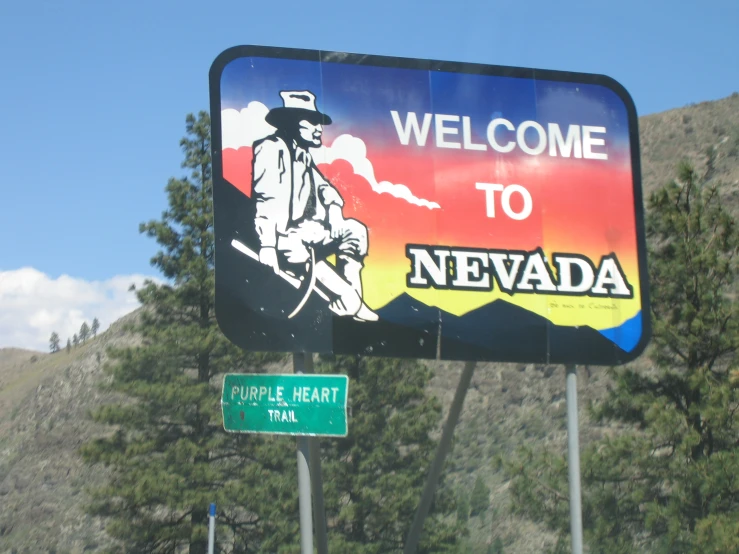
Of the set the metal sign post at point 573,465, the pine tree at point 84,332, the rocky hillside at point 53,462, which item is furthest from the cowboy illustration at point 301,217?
the pine tree at point 84,332

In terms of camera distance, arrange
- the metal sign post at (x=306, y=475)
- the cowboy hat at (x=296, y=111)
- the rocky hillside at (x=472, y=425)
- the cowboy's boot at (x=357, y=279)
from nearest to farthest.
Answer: the metal sign post at (x=306, y=475) < the cowboy's boot at (x=357, y=279) < the cowboy hat at (x=296, y=111) < the rocky hillside at (x=472, y=425)

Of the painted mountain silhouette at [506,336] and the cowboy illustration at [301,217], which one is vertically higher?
the cowboy illustration at [301,217]

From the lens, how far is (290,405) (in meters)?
9.02

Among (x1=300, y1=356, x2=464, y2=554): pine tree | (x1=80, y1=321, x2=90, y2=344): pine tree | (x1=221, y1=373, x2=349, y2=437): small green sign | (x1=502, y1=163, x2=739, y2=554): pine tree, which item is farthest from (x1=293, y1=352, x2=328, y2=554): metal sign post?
(x1=80, y1=321, x2=90, y2=344): pine tree

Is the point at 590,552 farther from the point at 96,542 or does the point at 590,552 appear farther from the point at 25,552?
the point at 25,552

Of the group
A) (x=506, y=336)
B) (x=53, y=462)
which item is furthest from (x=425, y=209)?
(x=53, y=462)

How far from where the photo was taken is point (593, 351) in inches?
401

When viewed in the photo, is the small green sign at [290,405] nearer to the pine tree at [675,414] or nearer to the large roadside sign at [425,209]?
the large roadside sign at [425,209]

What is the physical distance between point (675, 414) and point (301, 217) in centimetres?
1062

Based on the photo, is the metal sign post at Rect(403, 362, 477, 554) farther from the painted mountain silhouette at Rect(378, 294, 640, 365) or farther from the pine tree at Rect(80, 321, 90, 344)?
the pine tree at Rect(80, 321, 90, 344)

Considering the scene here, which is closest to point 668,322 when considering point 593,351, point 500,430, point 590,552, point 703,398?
point 703,398

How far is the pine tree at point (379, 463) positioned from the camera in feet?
91.8

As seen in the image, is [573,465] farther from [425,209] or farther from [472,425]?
[472,425]

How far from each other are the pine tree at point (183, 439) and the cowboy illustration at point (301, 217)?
16766 mm
